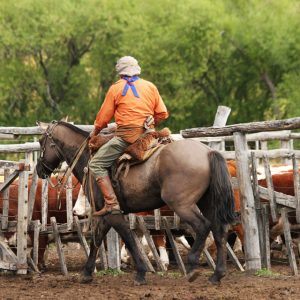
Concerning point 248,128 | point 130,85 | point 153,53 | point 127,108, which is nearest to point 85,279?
point 127,108

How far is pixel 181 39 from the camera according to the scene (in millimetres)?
46188

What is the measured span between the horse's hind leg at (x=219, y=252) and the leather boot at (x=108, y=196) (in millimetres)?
1140

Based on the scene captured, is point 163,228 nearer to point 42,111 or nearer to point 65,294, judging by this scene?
point 65,294

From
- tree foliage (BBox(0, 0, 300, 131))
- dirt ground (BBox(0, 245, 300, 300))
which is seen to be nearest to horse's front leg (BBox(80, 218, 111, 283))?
dirt ground (BBox(0, 245, 300, 300))

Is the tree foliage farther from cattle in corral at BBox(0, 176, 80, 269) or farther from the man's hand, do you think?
the man's hand

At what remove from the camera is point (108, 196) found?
34.2 ft

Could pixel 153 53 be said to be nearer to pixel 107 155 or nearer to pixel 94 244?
pixel 94 244

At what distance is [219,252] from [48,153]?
2.69 metres

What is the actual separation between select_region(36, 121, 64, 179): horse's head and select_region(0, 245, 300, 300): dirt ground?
1.38 metres

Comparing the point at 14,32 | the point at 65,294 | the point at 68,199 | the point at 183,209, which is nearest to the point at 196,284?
the point at 183,209

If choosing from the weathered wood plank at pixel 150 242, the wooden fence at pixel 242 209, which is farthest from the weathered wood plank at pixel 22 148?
the weathered wood plank at pixel 150 242

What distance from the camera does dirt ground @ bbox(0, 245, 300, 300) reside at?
919 centimetres

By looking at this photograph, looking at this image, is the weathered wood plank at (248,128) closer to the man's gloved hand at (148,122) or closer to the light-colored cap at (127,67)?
the man's gloved hand at (148,122)

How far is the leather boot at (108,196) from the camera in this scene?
1041 cm
